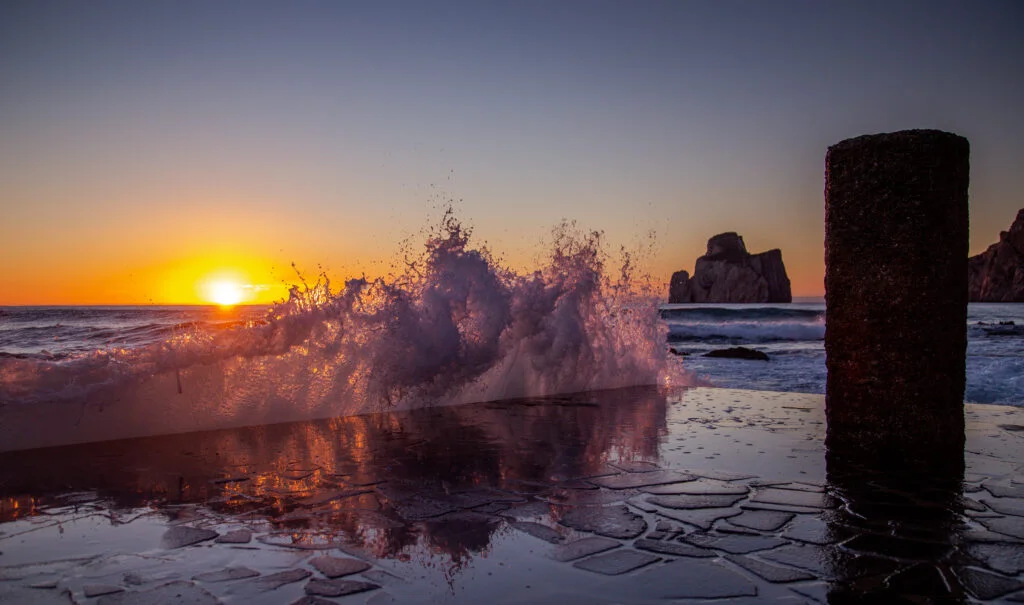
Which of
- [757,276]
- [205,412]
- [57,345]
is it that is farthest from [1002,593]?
[757,276]

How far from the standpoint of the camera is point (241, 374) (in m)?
6.53

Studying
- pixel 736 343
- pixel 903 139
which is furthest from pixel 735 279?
pixel 903 139

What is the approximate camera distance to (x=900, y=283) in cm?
412

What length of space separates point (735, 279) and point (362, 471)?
74648mm

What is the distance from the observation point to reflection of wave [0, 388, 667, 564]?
10.4ft

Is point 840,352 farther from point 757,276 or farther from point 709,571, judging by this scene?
point 757,276

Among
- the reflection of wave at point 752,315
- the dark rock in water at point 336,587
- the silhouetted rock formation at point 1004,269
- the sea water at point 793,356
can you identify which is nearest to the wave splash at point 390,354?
the sea water at point 793,356

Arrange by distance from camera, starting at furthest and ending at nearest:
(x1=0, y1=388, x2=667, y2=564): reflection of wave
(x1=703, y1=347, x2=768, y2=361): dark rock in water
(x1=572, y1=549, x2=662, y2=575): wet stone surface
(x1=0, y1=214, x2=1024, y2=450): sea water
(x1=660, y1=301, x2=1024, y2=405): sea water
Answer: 1. (x1=703, y1=347, x2=768, y2=361): dark rock in water
2. (x1=660, y1=301, x2=1024, y2=405): sea water
3. (x1=0, y1=214, x2=1024, y2=450): sea water
4. (x1=0, y1=388, x2=667, y2=564): reflection of wave
5. (x1=572, y1=549, x2=662, y2=575): wet stone surface

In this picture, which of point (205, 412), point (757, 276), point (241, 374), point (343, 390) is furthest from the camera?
point (757, 276)

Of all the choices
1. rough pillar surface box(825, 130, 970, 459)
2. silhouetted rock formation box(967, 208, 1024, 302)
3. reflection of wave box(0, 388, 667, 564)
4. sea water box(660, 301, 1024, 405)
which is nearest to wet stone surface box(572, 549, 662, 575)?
reflection of wave box(0, 388, 667, 564)

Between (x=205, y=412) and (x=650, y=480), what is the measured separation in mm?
4096

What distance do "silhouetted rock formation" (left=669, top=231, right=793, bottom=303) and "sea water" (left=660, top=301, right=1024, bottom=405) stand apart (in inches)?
1483

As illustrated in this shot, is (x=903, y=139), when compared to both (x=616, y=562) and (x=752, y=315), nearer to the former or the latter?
(x=616, y=562)

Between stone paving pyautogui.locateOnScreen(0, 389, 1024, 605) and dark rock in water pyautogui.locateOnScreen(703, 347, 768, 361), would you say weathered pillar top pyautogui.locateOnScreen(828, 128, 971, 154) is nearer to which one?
stone paving pyautogui.locateOnScreen(0, 389, 1024, 605)
